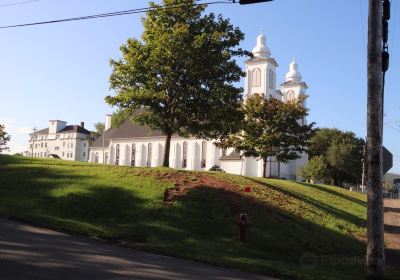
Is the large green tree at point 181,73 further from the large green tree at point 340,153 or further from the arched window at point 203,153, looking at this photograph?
the large green tree at point 340,153

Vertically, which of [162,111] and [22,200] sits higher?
[162,111]

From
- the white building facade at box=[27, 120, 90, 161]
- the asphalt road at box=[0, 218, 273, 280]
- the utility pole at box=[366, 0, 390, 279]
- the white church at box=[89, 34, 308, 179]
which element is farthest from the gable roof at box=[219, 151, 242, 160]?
the white building facade at box=[27, 120, 90, 161]

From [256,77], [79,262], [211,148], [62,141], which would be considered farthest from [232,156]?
[62,141]

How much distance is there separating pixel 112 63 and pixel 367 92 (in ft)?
67.2

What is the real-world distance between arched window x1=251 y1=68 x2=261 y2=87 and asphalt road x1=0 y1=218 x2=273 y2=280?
69914mm

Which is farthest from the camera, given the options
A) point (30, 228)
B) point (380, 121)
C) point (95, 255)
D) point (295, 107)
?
point (295, 107)

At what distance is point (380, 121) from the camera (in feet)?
38.1

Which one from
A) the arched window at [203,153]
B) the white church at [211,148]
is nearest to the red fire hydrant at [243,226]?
the white church at [211,148]

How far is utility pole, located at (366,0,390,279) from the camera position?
1120cm

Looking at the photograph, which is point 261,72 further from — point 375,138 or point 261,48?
point 375,138

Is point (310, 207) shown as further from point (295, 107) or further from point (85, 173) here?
point (295, 107)

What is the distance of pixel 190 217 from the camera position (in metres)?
17.5

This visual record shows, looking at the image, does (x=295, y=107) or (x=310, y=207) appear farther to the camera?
(x=295, y=107)

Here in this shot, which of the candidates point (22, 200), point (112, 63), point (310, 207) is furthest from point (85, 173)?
point (310, 207)
